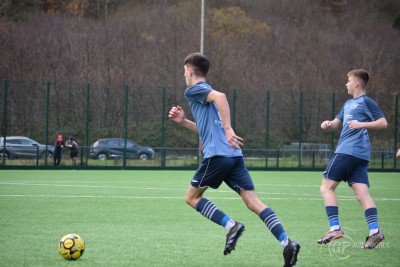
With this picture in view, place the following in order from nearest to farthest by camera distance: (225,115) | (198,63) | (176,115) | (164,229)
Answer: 1. (225,115)
2. (198,63)
3. (176,115)
4. (164,229)

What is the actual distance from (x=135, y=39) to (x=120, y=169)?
951 inches

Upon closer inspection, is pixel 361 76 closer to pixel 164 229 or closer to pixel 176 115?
pixel 176 115

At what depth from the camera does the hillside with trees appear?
3644 cm

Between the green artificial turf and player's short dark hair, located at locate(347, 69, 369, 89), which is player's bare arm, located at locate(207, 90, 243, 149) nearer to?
the green artificial turf

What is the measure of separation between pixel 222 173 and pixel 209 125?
1.66 feet

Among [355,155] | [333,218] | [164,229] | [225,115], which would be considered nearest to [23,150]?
[164,229]

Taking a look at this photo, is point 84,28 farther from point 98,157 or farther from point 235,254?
point 235,254

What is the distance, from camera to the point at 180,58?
5138 centimetres

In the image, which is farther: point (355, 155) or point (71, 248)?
point (355, 155)

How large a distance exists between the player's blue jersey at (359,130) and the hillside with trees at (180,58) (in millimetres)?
25161

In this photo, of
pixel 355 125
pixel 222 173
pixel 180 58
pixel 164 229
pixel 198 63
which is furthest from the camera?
pixel 180 58

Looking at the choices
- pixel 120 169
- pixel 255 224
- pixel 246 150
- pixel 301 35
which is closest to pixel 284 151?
pixel 246 150

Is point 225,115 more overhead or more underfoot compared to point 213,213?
more overhead

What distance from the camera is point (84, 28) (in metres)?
53.2
